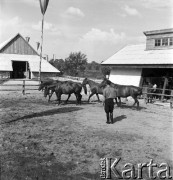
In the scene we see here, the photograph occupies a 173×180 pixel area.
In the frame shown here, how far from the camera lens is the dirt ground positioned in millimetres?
5473

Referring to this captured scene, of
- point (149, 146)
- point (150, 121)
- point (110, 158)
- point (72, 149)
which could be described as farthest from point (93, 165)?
point (150, 121)

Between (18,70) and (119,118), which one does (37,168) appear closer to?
(119,118)

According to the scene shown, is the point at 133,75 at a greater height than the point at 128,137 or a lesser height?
greater

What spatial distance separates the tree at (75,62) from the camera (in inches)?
2100

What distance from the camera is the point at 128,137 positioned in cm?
811

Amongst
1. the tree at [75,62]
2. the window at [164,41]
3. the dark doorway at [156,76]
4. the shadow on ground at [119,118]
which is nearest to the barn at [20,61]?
the tree at [75,62]

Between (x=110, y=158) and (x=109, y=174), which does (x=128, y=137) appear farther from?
(x=109, y=174)

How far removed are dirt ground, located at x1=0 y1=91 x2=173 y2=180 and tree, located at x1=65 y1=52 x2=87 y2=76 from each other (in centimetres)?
4257

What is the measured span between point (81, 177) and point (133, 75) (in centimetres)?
1703

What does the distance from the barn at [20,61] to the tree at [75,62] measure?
1167cm

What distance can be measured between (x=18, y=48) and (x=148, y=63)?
27520mm

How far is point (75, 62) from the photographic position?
53.4 meters

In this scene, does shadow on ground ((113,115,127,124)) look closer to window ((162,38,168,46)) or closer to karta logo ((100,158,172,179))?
karta logo ((100,158,172,179))

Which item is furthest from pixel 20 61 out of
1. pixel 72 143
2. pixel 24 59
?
pixel 72 143
